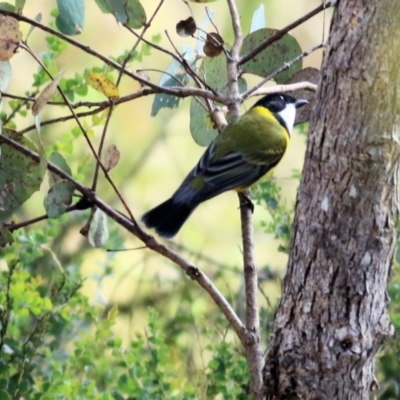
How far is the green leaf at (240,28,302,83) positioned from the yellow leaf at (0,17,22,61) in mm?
404

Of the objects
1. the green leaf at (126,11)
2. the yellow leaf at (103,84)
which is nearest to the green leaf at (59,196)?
the yellow leaf at (103,84)

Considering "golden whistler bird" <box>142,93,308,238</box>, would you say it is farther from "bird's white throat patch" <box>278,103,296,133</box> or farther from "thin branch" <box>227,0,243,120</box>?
"thin branch" <box>227,0,243,120</box>

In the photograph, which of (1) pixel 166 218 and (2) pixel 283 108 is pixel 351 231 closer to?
(1) pixel 166 218

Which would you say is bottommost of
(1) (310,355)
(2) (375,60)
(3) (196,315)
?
(1) (310,355)

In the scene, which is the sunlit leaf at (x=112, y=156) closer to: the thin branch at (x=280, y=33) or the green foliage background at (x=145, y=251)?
the thin branch at (x=280, y=33)

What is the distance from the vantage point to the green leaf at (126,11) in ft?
3.19

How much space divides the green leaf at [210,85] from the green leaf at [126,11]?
210 mm


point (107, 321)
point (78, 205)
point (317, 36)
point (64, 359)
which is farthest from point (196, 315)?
point (78, 205)

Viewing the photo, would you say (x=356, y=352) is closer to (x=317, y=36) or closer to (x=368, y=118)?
(x=368, y=118)

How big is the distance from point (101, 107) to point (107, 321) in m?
0.42

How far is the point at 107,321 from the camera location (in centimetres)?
127

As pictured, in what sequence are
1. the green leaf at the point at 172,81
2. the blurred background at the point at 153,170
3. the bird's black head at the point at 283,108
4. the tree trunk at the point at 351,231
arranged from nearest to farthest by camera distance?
the tree trunk at the point at 351,231 → the green leaf at the point at 172,81 → the bird's black head at the point at 283,108 → the blurred background at the point at 153,170

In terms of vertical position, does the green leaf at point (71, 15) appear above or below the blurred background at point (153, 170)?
below

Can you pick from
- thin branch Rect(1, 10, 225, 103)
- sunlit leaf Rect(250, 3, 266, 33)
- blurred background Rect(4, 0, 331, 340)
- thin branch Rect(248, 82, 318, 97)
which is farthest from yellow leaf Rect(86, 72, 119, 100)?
blurred background Rect(4, 0, 331, 340)
